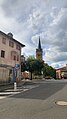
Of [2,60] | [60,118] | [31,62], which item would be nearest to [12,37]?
[2,60]

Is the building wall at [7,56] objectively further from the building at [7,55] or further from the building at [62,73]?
the building at [62,73]

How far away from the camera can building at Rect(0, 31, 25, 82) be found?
37.6 m

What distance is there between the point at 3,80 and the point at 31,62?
31306mm

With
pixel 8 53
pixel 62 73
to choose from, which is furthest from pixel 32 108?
pixel 62 73

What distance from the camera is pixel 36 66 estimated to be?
6931 cm

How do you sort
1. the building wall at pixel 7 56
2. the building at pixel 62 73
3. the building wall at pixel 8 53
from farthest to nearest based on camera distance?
the building at pixel 62 73 < the building wall at pixel 8 53 < the building wall at pixel 7 56

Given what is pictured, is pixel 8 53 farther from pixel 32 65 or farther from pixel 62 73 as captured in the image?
pixel 62 73

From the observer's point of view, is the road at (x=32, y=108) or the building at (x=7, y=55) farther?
the building at (x=7, y=55)

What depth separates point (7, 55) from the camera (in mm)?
40156

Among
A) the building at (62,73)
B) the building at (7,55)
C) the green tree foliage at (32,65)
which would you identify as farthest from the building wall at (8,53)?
the building at (62,73)

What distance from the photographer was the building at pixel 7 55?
123 feet

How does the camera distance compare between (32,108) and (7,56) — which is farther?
(7,56)

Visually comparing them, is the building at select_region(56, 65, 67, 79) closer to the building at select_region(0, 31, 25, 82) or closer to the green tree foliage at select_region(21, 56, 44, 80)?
the green tree foliage at select_region(21, 56, 44, 80)

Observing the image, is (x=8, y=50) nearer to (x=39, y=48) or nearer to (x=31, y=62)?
(x=31, y=62)
